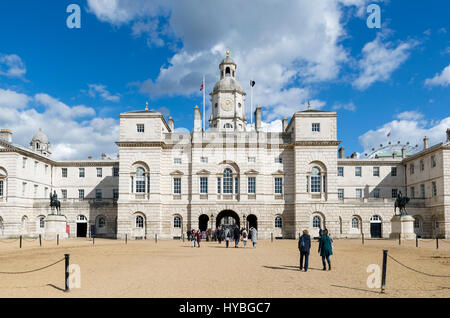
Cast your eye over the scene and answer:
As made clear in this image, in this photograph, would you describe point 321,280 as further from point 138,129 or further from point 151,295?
point 138,129

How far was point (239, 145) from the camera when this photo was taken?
47.3m

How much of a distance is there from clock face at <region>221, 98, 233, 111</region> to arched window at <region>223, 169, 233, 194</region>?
57.6ft

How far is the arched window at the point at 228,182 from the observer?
47.2 metres

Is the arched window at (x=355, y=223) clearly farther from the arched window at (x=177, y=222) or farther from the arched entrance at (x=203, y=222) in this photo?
the arched window at (x=177, y=222)

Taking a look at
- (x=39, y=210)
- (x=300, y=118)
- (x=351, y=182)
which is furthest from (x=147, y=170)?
(x=351, y=182)

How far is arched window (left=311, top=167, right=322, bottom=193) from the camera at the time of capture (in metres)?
46.6

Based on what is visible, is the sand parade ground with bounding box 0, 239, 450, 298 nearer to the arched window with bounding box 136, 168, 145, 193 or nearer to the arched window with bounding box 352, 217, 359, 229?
the arched window with bounding box 136, 168, 145, 193

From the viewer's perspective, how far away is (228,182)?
4722 centimetres

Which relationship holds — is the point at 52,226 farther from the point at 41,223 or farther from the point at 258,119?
the point at 258,119

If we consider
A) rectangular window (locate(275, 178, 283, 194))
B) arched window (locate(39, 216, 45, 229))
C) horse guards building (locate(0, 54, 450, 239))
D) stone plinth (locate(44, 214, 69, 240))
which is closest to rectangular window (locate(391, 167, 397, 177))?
horse guards building (locate(0, 54, 450, 239))

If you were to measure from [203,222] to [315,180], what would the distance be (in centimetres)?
1429

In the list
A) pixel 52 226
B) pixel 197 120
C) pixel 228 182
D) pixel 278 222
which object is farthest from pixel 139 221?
pixel 278 222

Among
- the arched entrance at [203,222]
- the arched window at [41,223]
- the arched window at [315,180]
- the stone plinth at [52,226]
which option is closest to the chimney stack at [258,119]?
the arched window at [315,180]

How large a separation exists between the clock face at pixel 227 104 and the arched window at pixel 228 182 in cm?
1756
